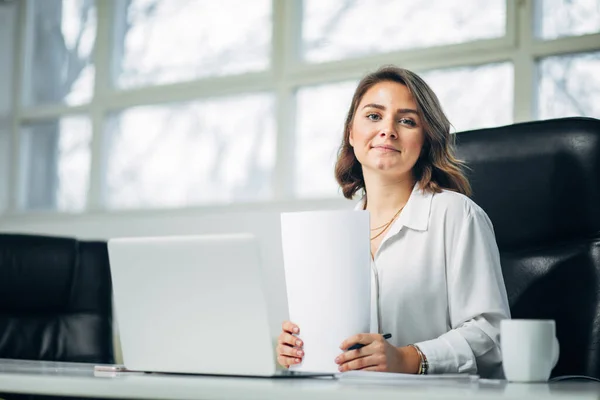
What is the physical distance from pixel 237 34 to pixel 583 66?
157cm

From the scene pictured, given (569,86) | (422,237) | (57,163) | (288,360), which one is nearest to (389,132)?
(422,237)

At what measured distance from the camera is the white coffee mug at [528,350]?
3.46 ft

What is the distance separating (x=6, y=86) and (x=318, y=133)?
1909 mm

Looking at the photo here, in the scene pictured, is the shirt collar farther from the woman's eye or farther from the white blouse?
the woman's eye

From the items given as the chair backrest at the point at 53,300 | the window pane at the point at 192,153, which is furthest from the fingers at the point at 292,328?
the window pane at the point at 192,153

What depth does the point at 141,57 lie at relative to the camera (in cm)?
401

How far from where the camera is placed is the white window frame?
2.95 metres

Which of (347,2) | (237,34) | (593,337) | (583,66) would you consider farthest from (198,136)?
(593,337)

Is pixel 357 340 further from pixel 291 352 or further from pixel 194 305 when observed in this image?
pixel 194 305

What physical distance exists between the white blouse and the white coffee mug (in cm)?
45

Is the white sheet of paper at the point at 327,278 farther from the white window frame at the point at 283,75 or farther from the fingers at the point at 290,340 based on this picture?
the white window frame at the point at 283,75

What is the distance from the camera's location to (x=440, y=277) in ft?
5.61

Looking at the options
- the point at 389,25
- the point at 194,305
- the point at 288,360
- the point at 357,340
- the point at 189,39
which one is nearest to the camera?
the point at 194,305

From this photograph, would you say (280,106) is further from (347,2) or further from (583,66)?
(583,66)
